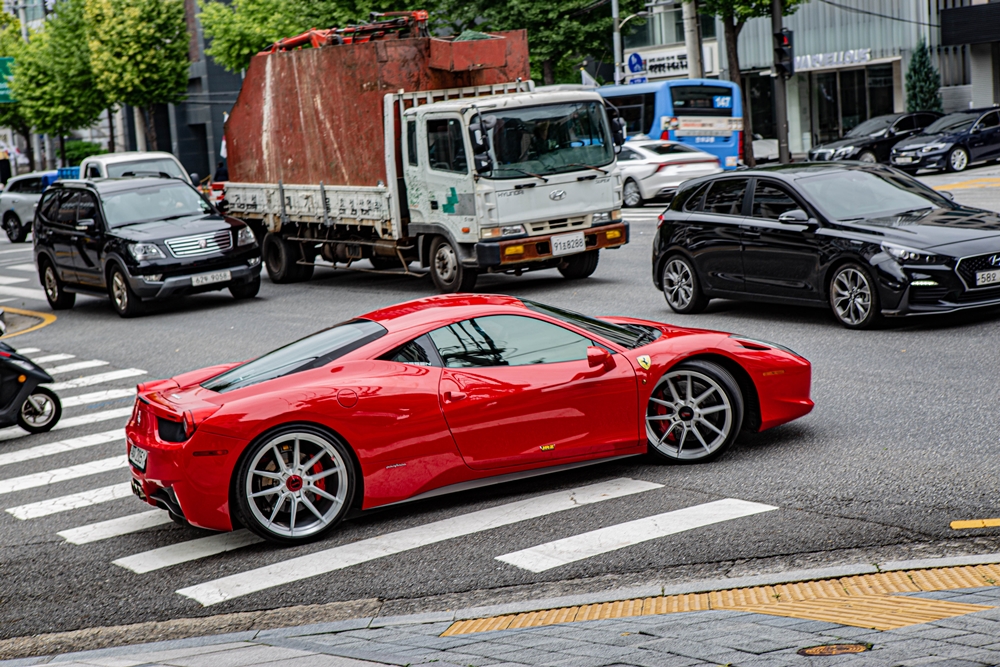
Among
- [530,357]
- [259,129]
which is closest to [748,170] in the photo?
[530,357]

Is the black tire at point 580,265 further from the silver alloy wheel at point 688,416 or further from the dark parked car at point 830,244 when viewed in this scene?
the silver alloy wheel at point 688,416

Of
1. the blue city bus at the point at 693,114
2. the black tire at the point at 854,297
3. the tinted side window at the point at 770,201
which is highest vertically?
the blue city bus at the point at 693,114

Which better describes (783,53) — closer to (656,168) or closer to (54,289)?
(656,168)

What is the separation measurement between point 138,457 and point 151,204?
1248 centimetres

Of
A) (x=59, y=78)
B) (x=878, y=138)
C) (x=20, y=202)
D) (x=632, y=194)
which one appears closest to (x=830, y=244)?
(x=632, y=194)

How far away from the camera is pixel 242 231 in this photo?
18.4 metres

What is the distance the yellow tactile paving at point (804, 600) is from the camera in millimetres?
4754

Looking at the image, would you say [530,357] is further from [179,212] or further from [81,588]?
[179,212]

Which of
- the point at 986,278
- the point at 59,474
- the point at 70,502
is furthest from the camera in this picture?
the point at 986,278

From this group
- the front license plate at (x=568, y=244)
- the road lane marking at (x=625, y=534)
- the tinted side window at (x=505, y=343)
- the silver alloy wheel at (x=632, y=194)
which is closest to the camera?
the road lane marking at (x=625, y=534)

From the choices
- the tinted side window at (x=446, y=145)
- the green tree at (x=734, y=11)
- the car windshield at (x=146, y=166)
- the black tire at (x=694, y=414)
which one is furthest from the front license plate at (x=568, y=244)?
the green tree at (x=734, y=11)

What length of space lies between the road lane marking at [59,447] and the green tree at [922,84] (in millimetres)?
37427

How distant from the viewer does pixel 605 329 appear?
25.7 ft

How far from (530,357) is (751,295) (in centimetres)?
606
